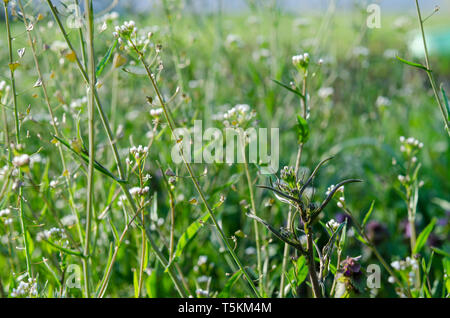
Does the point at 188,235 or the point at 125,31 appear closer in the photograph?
the point at 125,31

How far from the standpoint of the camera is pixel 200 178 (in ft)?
5.05

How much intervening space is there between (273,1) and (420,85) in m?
1.28

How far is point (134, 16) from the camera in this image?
1962 millimetres

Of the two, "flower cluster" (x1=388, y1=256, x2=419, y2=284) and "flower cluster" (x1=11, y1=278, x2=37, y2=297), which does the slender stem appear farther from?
"flower cluster" (x1=11, y1=278, x2=37, y2=297)

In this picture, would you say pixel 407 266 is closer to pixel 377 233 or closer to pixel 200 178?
pixel 377 233

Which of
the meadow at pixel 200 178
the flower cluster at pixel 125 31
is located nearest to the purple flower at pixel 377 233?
the meadow at pixel 200 178

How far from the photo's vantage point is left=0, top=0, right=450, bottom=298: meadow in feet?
2.41

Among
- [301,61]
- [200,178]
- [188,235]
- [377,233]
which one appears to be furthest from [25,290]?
[377,233]

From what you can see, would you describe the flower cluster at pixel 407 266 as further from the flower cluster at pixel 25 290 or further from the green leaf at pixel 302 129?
the flower cluster at pixel 25 290

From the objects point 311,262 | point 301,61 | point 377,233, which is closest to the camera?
point 311,262

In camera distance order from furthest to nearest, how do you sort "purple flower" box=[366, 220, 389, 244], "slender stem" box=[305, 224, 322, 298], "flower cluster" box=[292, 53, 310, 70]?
"purple flower" box=[366, 220, 389, 244] < "flower cluster" box=[292, 53, 310, 70] < "slender stem" box=[305, 224, 322, 298]

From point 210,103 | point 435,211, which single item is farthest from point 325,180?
point 210,103

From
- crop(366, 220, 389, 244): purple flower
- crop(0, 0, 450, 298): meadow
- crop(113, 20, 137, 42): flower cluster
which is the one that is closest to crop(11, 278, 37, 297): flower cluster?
crop(0, 0, 450, 298): meadow

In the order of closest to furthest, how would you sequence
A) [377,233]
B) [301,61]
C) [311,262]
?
[311,262] < [301,61] < [377,233]
